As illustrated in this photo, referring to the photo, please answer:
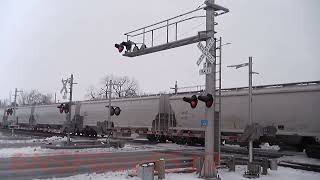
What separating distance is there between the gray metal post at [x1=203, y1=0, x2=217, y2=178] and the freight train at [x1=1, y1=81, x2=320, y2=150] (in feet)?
2.26

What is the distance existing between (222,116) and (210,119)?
13828 mm

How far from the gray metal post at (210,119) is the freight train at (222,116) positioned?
0.69 metres

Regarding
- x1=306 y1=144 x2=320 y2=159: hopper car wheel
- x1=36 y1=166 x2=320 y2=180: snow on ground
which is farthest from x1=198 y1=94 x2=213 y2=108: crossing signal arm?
x1=306 y1=144 x2=320 y2=159: hopper car wheel

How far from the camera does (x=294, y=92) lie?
74.4ft

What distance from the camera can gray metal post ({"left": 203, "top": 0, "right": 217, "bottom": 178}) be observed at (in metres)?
13.1

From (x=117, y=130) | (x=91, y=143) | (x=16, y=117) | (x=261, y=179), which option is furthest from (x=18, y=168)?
(x=16, y=117)

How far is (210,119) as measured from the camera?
44.7 feet

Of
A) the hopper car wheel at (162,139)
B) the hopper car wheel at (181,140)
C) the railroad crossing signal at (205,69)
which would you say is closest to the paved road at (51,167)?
the railroad crossing signal at (205,69)

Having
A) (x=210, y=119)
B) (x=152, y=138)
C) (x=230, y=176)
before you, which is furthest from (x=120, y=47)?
(x=152, y=138)

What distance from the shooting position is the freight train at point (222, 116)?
72.6ft

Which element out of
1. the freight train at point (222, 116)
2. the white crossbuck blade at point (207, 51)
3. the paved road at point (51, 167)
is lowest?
the paved road at point (51, 167)

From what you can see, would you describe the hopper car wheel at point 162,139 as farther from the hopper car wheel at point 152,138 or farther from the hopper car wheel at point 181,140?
the hopper car wheel at point 181,140

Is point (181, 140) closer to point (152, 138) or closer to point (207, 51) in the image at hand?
point (152, 138)

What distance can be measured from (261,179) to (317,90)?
9817 millimetres
